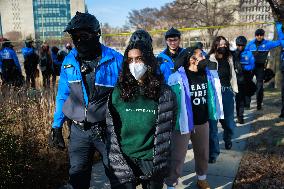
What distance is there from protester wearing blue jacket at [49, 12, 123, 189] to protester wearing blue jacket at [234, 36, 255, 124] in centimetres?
437

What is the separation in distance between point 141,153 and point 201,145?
55.5 inches

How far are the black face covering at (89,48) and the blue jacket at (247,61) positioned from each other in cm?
475

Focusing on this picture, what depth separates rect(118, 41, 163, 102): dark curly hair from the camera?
2.64m

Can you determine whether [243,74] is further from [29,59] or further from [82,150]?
[29,59]

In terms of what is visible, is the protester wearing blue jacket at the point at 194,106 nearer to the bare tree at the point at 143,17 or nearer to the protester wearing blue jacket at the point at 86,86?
the protester wearing blue jacket at the point at 86,86

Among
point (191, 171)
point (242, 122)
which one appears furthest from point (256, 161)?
point (242, 122)

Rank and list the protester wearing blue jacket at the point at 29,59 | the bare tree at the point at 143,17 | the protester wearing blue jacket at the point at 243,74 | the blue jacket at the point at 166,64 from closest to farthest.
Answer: the blue jacket at the point at 166,64, the protester wearing blue jacket at the point at 243,74, the protester wearing blue jacket at the point at 29,59, the bare tree at the point at 143,17

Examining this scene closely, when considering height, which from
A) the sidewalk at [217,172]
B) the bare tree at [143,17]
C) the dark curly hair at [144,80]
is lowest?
the sidewalk at [217,172]

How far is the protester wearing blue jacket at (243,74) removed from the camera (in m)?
6.95

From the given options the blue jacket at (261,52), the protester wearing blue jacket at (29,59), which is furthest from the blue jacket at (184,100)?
the protester wearing blue jacket at (29,59)

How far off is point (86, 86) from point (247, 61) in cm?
491

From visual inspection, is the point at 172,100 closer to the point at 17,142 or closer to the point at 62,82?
the point at 62,82

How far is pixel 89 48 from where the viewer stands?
10.1ft

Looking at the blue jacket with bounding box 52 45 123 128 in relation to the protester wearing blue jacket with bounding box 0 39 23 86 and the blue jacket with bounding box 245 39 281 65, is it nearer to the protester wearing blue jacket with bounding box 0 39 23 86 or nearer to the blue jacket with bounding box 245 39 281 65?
the blue jacket with bounding box 245 39 281 65
